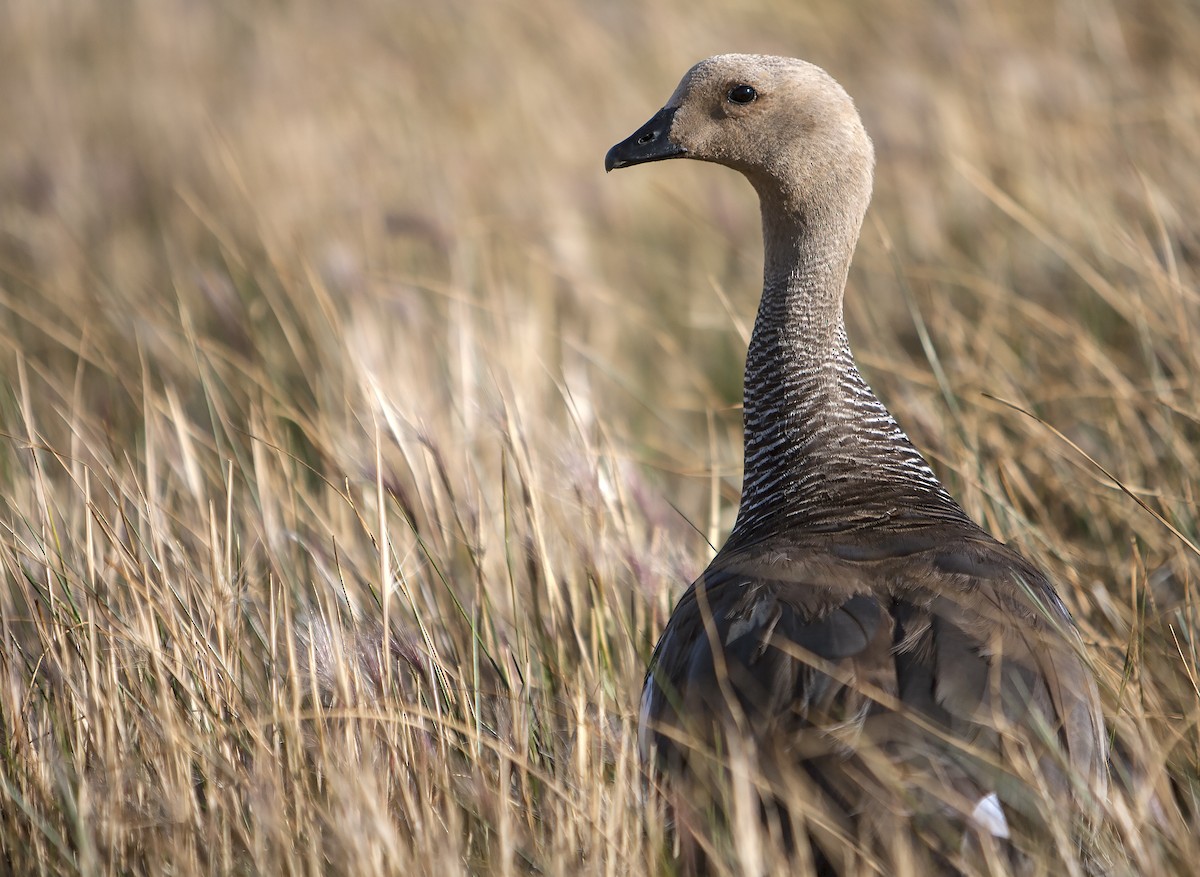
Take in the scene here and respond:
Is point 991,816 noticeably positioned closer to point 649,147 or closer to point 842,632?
point 842,632

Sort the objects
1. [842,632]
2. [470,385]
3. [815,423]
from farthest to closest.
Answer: [470,385] < [815,423] < [842,632]

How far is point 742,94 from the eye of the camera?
3.03 metres

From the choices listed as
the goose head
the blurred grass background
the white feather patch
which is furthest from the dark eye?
the white feather patch

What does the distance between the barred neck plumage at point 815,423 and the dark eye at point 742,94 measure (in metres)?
0.23

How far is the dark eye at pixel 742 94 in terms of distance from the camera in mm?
3018

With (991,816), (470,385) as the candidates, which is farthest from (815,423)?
(470,385)

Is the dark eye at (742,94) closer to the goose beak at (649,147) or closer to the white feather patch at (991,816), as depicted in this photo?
the goose beak at (649,147)

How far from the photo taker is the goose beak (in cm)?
308

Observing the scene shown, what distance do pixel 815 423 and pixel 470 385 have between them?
1.22 meters

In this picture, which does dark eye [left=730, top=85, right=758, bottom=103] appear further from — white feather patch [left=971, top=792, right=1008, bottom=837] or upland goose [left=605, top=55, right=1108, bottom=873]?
white feather patch [left=971, top=792, right=1008, bottom=837]

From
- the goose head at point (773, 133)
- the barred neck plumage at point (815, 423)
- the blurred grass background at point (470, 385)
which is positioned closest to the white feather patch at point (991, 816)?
the blurred grass background at point (470, 385)

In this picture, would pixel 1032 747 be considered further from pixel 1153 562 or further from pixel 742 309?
pixel 742 309

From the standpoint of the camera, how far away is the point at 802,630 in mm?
2150

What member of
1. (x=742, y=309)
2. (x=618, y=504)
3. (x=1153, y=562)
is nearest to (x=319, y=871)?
(x=618, y=504)
